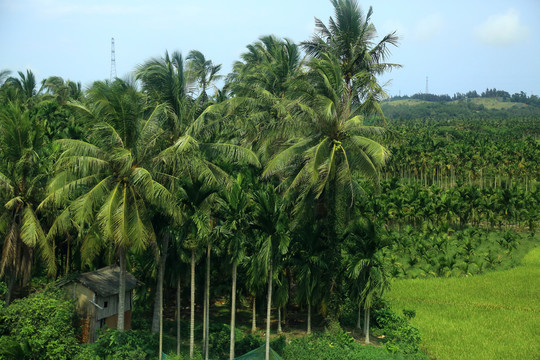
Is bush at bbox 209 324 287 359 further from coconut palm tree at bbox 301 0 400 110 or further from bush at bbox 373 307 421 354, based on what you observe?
coconut palm tree at bbox 301 0 400 110

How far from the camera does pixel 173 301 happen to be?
2553 centimetres

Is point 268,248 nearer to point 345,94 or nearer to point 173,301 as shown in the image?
point 345,94

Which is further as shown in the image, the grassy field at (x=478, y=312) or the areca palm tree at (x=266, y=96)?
the areca palm tree at (x=266, y=96)

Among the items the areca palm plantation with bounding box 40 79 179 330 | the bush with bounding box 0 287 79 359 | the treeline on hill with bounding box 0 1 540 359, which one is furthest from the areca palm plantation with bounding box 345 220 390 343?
the bush with bounding box 0 287 79 359

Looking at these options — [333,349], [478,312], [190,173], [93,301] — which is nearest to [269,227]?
[190,173]

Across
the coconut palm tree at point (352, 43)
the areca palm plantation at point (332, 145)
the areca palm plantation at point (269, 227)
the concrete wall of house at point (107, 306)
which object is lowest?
the concrete wall of house at point (107, 306)

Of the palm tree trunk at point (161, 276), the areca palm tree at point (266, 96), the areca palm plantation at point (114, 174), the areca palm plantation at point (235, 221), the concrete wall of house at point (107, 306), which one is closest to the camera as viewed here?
the areca palm plantation at point (114, 174)

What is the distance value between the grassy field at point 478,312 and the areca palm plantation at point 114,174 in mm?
11972

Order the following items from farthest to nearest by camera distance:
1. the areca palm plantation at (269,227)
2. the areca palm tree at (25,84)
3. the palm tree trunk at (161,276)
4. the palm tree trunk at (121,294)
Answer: the areca palm tree at (25,84) < the palm tree trunk at (161,276) < the palm tree trunk at (121,294) < the areca palm plantation at (269,227)

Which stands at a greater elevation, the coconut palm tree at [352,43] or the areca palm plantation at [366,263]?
the coconut palm tree at [352,43]

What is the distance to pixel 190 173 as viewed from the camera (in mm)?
16812

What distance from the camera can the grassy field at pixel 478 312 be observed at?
62.5ft

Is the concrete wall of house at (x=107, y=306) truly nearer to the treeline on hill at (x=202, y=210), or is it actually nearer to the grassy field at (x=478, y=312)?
the treeline on hill at (x=202, y=210)

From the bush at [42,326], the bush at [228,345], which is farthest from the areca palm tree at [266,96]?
the bush at [42,326]
